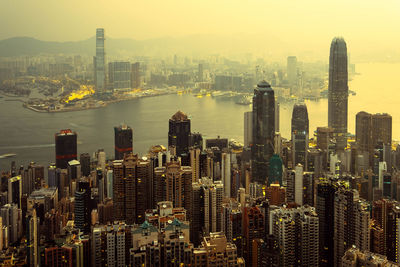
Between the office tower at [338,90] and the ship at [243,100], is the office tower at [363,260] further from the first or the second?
the ship at [243,100]

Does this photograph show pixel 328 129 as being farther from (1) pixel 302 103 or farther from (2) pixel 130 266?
(2) pixel 130 266

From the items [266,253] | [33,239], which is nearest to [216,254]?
[266,253]

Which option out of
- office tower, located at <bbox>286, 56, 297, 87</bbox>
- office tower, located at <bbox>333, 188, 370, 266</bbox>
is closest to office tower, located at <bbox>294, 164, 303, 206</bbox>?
office tower, located at <bbox>333, 188, 370, 266</bbox>

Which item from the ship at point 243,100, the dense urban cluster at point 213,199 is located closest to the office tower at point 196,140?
the dense urban cluster at point 213,199

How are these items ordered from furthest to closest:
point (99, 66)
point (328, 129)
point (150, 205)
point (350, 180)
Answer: point (328, 129) → point (99, 66) → point (350, 180) → point (150, 205)

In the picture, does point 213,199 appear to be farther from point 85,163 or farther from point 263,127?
point 263,127

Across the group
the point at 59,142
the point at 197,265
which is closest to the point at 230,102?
the point at 59,142
